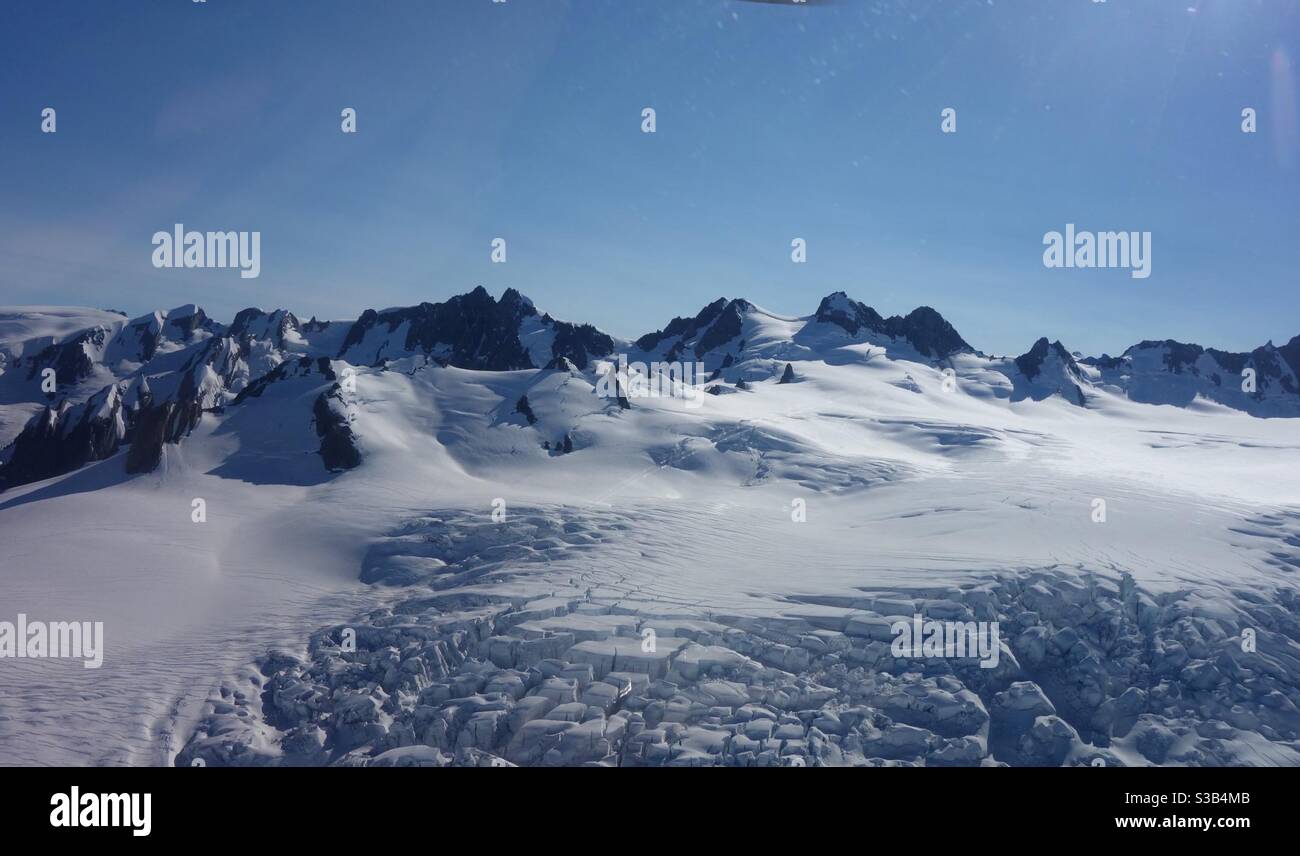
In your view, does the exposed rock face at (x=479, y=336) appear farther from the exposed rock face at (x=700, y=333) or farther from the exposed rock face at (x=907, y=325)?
the exposed rock face at (x=907, y=325)

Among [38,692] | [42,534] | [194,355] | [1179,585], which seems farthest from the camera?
[194,355]

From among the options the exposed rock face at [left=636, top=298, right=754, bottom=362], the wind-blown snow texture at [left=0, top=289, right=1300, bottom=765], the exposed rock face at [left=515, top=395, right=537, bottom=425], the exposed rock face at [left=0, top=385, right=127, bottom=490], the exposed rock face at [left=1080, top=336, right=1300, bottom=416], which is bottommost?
the wind-blown snow texture at [left=0, top=289, right=1300, bottom=765]

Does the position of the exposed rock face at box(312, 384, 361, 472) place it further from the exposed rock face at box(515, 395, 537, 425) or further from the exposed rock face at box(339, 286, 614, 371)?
the exposed rock face at box(339, 286, 614, 371)

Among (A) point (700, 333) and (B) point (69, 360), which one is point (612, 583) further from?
(B) point (69, 360)

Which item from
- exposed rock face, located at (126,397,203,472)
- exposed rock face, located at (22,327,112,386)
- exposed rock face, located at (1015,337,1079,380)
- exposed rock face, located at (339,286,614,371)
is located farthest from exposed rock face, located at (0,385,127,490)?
exposed rock face, located at (1015,337,1079,380)
